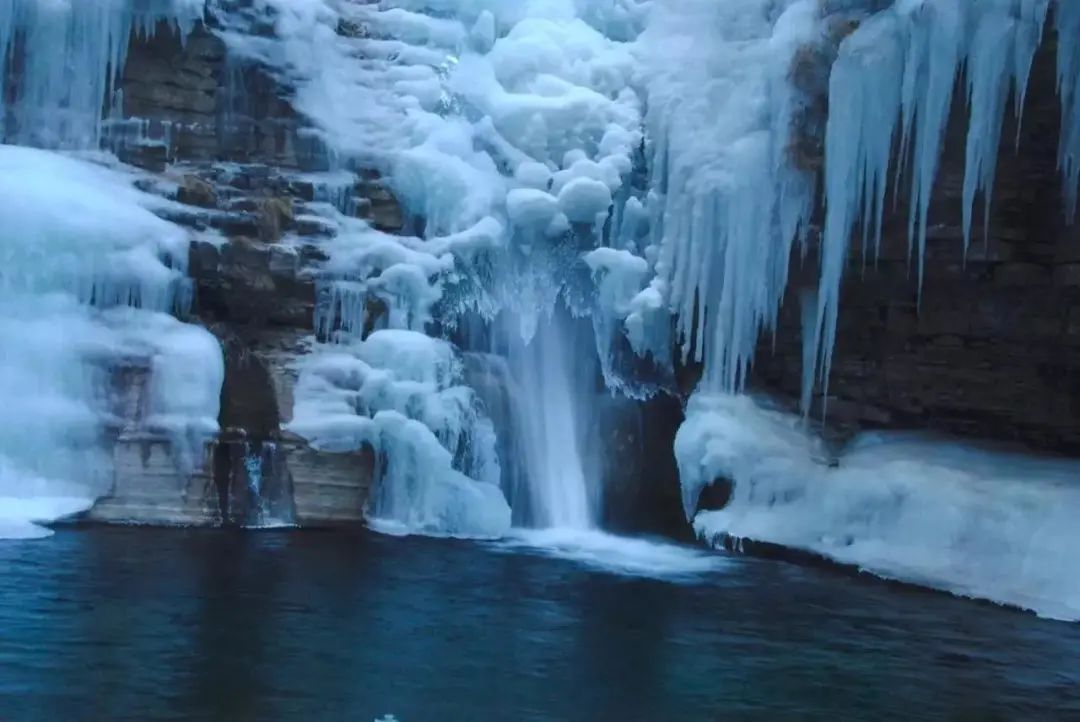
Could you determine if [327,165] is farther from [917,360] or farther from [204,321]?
[917,360]

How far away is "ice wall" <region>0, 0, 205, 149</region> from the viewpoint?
12961 mm

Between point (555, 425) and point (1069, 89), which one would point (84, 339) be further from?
point (1069, 89)

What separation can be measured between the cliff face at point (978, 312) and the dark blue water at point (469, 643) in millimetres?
2382

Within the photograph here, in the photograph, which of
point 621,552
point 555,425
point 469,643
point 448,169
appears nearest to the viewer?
point 469,643

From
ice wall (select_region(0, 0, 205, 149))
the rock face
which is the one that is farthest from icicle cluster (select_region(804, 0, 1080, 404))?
ice wall (select_region(0, 0, 205, 149))

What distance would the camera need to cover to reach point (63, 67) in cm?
1307

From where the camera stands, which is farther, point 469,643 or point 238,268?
point 238,268

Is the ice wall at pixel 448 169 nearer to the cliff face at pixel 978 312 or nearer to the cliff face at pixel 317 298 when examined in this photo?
the cliff face at pixel 317 298

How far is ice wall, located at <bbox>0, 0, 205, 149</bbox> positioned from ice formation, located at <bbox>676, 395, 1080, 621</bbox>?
301 inches

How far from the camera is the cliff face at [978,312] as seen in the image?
9797 mm

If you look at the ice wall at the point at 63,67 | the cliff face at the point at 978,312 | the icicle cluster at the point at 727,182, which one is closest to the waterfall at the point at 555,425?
the icicle cluster at the point at 727,182

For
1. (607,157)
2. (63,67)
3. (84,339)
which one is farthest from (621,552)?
(63,67)

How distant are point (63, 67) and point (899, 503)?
10.2 m

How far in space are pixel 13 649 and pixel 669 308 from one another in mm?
8652
